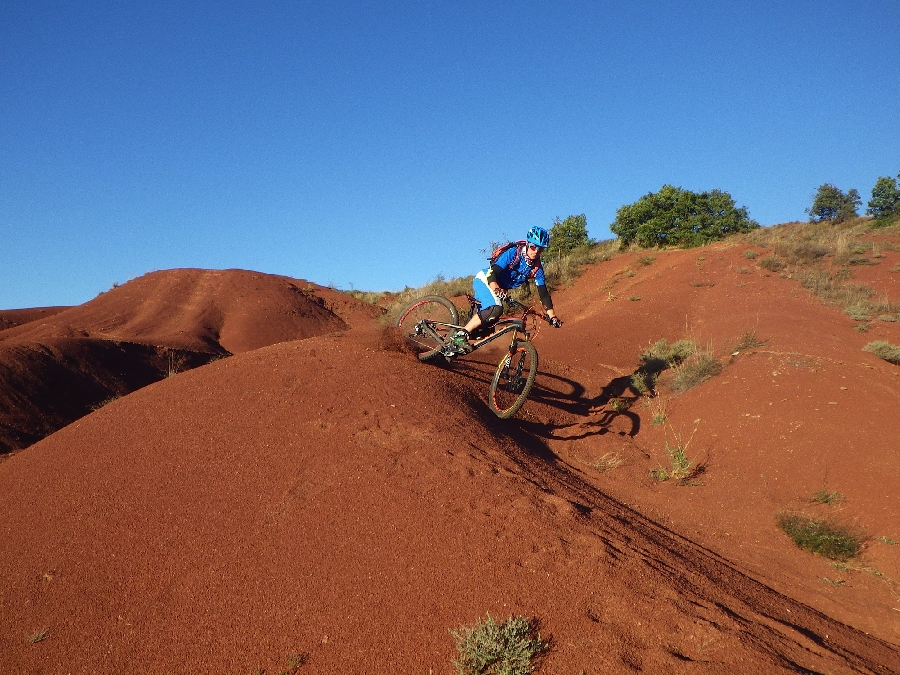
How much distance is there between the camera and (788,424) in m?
8.59

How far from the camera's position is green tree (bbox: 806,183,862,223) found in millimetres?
44625

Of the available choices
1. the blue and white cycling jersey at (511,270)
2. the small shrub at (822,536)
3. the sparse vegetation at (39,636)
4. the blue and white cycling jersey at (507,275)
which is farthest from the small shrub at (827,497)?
the sparse vegetation at (39,636)

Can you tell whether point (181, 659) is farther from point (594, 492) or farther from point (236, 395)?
point (594, 492)

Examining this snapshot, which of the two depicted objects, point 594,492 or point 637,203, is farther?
point 637,203

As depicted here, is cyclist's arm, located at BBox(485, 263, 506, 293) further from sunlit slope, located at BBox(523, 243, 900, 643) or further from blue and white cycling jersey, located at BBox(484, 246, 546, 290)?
sunlit slope, located at BBox(523, 243, 900, 643)

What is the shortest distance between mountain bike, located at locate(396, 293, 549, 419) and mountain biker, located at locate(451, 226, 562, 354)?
106 millimetres

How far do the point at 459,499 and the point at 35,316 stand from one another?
33.2 metres

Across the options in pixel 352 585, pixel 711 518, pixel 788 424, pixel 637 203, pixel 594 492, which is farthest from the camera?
pixel 637 203

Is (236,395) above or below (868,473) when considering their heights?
above

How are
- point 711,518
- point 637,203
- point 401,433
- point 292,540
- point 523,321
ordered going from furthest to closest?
point 637,203, point 523,321, point 711,518, point 401,433, point 292,540

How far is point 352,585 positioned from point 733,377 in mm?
8792

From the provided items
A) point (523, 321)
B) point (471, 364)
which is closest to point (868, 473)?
point (523, 321)

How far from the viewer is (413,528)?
431cm

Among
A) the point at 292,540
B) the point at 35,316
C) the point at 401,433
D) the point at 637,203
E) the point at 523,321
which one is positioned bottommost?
the point at 292,540
